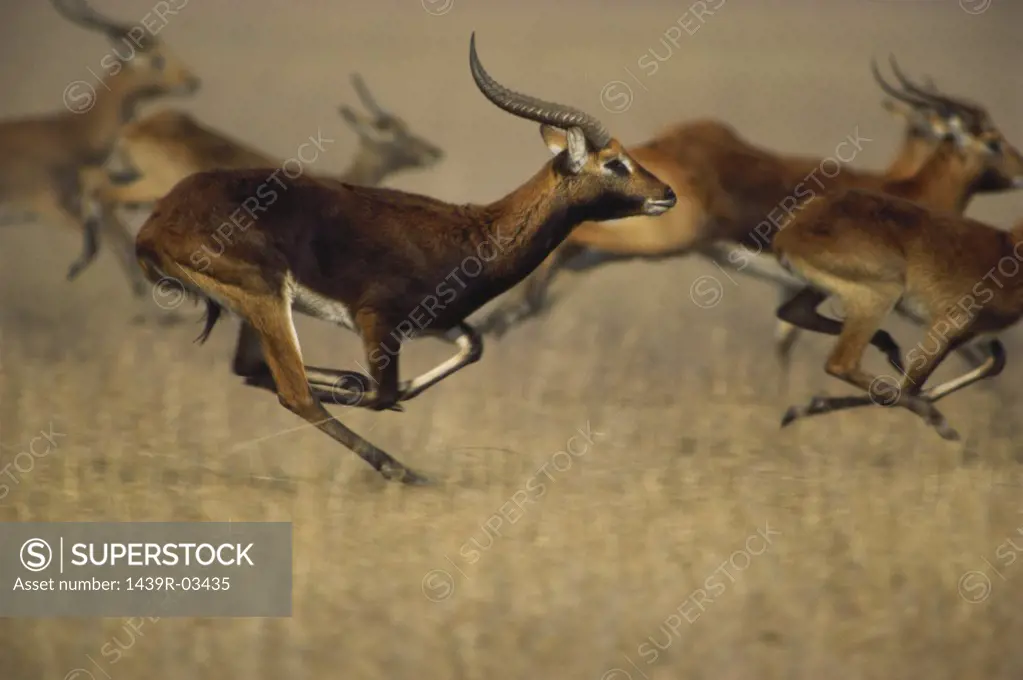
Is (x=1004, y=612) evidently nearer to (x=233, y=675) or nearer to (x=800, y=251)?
(x=800, y=251)

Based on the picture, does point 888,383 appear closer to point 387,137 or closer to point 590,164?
point 590,164

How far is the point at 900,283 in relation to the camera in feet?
10.5

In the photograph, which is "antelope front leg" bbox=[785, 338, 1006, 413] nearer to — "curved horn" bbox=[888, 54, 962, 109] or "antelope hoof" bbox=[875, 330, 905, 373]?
"antelope hoof" bbox=[875, 330, 905, 373]

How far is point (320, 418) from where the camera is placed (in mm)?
3123

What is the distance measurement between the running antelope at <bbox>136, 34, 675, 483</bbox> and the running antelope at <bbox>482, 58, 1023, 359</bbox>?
0.09 meters

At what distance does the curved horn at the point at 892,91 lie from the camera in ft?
10.6

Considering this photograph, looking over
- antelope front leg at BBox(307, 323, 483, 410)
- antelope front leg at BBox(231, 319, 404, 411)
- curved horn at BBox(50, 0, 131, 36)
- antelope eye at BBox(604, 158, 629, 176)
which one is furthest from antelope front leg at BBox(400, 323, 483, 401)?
curved horn at BBox(50, 0, 131, 36)

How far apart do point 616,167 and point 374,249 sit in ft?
2.09

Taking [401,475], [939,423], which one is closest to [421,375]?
[401,475]

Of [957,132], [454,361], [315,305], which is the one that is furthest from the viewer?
[957,132]

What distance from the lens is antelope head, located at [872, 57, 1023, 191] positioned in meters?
3.23

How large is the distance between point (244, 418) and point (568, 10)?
52.7 inches

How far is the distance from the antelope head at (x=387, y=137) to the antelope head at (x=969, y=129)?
1221mm

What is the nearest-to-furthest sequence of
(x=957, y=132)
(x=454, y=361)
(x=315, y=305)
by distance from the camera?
(x=315, y=305), (x=454, y=361), (x=957, y=132)
